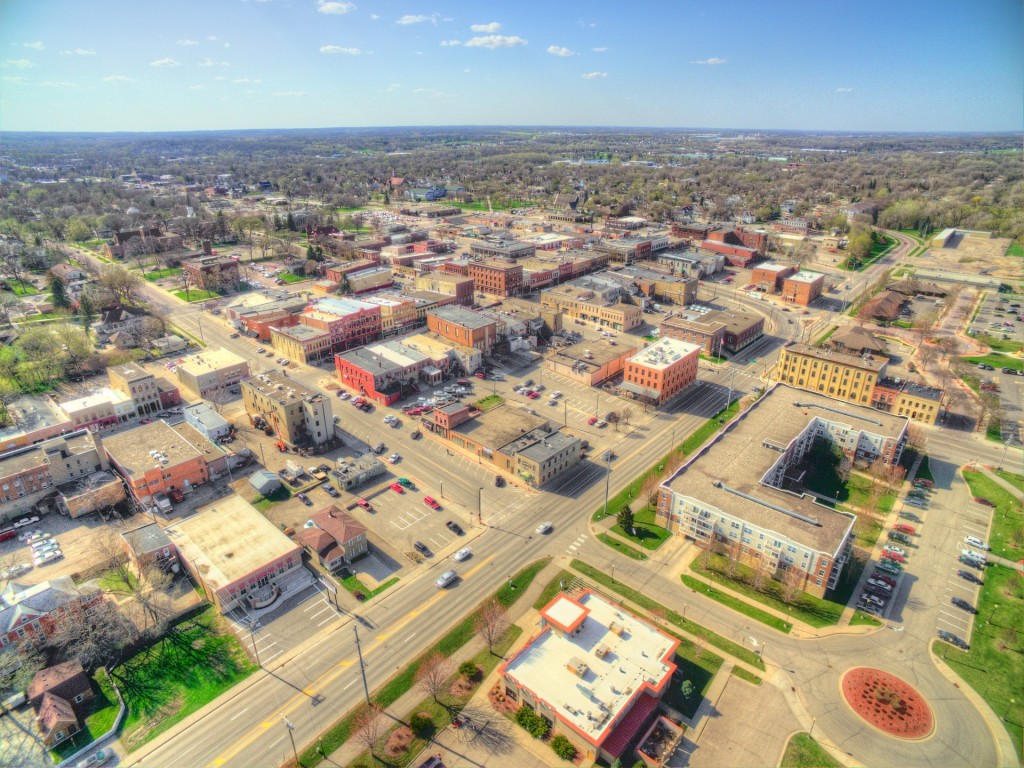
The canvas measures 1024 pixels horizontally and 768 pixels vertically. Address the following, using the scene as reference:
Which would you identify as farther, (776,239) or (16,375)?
(776,239)

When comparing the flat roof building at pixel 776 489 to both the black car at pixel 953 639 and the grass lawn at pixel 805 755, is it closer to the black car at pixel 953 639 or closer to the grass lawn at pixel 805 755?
the black car at pixel 953 639

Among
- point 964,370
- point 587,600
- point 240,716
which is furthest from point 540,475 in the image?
point 964,370

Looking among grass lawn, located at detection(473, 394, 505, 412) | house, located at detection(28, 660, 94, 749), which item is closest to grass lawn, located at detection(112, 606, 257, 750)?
house, located at detection(28, 660, 94, 749)

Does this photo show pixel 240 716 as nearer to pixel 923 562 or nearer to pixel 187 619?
pixel 187 619

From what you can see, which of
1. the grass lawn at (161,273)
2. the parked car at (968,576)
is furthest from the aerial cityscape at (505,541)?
the grass lawn at (161,273)

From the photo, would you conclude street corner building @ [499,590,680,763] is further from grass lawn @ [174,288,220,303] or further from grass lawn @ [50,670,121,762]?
grass lawn @ [174,288,220,303]

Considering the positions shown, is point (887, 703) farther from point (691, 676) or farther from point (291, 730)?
point (291, 730)
